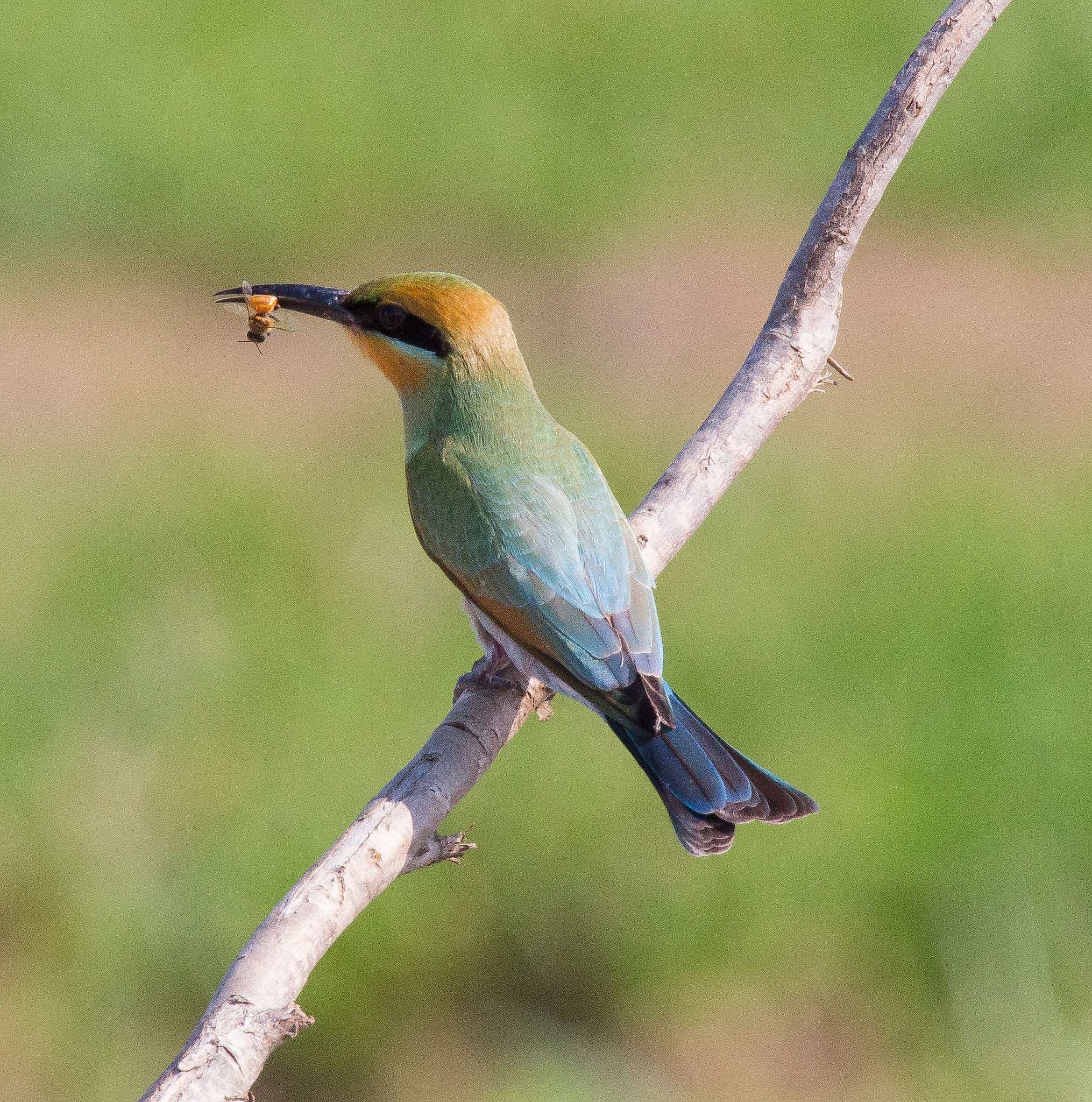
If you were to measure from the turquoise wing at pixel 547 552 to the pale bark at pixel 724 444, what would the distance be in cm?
12

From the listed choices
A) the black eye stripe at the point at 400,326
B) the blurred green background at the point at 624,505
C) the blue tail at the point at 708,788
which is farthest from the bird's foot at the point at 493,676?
the blurred green background at the point at 624,505

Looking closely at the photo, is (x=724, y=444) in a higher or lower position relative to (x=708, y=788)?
higher

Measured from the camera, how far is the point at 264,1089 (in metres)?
4.08

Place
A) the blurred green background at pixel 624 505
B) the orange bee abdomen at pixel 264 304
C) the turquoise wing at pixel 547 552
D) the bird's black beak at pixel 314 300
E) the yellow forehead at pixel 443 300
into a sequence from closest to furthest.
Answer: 1. the turquoise wing at pixel 547 552
2. the yellow forehead at pixel 443 300
3. the bird's black beak at pixel 314 300
4. the orange bee abdomen at pixel 264 304
5. the blurred green background at pixel 624 505

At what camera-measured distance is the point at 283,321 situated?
3795 mm

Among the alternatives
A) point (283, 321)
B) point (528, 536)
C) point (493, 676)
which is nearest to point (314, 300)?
point (283, 321)

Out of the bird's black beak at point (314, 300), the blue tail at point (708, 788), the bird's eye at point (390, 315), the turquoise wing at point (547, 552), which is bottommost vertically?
the blue tail at point (708, 788)

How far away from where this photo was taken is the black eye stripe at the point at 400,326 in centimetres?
340

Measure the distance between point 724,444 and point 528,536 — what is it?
404 mm

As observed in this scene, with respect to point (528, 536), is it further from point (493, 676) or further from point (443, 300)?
point (443, 300)

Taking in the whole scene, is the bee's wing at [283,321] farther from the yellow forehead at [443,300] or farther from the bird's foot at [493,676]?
the bird's foot at [493,676]

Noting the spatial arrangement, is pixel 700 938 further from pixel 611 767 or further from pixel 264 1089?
pixel 264 1089

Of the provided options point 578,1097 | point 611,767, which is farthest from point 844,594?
point 578,1097

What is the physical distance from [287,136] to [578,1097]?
17.8ft
